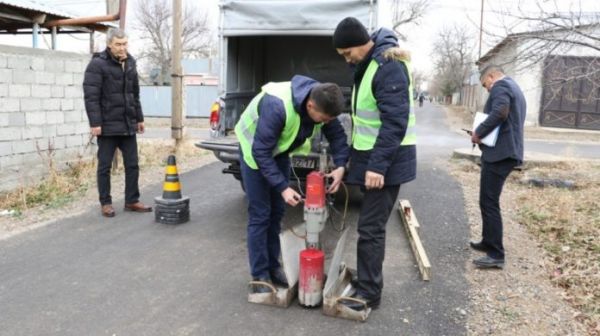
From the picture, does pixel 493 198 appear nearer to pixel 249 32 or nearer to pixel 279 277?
pixel 279 277

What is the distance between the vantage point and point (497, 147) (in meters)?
4.04

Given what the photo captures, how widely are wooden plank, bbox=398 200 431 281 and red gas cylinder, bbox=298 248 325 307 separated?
103cm

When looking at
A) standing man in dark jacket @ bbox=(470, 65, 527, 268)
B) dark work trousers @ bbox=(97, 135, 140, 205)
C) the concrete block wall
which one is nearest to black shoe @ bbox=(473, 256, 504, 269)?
standing man in dark jacket @ bbox=(470, 65, 527, 268)

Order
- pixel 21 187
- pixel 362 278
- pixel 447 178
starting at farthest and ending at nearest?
pixel 447 178, pixel 21 187, pixel 362 278

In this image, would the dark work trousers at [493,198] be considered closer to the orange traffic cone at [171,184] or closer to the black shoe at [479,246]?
the black shoe at [479,246]

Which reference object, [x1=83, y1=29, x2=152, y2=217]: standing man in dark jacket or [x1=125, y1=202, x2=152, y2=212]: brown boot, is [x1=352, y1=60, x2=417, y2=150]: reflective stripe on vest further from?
[x1=125, y1=202, x2=152, y2=212]: brown boot

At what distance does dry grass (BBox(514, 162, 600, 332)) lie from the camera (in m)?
3.63

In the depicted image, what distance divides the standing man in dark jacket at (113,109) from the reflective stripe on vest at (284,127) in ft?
8.54

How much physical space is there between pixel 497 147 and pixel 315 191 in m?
1.88

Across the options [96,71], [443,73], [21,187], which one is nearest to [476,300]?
[96,71]

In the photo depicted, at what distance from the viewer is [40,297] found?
3.40 meters

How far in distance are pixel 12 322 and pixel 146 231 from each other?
1967 millimetres

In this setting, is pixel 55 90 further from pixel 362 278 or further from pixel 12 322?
pixel 362 278

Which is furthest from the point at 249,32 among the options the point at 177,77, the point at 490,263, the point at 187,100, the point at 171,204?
the point at 187,100
